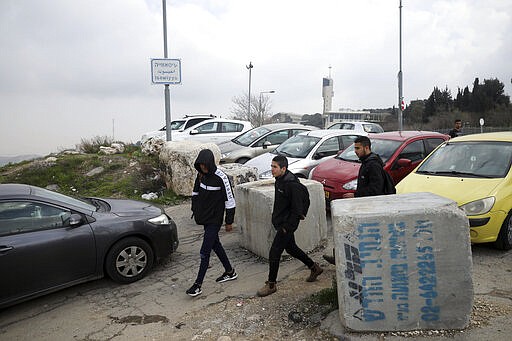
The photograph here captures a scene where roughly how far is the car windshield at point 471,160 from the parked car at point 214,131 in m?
8.71

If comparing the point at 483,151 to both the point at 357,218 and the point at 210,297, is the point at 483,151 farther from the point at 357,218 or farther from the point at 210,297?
the point at 210,297

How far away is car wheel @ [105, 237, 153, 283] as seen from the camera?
4.78 meters

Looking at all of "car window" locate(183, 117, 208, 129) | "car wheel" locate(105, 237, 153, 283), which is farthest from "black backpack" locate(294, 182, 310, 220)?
"car window" locate(183, 117, 208, 129)

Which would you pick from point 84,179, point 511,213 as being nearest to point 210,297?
point 511,213

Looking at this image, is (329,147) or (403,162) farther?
(329,147)

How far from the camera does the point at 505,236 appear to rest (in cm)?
473

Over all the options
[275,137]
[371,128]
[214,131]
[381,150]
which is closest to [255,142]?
[275,137]

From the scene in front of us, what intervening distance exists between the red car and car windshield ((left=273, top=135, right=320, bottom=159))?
1.11m

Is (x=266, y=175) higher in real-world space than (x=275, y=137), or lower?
lower

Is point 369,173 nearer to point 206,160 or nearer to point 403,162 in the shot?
point 206,160

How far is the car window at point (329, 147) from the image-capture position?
28.7 feet

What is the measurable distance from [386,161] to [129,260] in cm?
493

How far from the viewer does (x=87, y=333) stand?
150 inches

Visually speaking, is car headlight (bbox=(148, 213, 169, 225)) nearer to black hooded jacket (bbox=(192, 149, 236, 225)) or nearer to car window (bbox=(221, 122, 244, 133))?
black hooded jacket (bbox=(192, 149, 236, 225))
